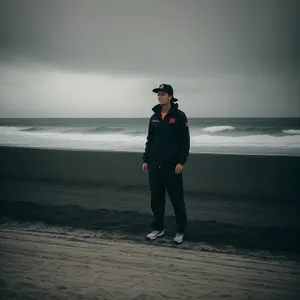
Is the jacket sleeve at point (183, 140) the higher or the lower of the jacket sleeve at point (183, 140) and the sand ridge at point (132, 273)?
the higher

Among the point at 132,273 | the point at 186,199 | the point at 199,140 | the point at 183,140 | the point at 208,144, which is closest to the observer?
the point at 132,273

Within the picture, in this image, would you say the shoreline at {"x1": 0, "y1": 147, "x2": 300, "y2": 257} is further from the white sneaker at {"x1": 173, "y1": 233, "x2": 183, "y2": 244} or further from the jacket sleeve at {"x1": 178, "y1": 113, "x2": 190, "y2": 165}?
the jacket sleeve at {"x1": 178, "y1": 113, "x2": 190, "y2": 165}

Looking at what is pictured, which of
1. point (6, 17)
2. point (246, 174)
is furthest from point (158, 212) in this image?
point (6, 17)

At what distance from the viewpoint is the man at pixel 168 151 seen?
129 inches

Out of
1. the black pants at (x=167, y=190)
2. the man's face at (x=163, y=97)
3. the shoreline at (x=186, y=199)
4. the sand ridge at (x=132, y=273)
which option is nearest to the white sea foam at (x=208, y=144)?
the shoreline at (x=186, y=199)

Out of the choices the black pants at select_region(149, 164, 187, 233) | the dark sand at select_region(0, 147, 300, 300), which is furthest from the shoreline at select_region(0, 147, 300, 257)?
the black pants at select_region(149, 164, 187, 233)

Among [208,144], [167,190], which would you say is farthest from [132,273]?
[208,144]

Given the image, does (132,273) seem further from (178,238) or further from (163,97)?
(163,97)

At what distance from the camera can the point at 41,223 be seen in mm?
4070

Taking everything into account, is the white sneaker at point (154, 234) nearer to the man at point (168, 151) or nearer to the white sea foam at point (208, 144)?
the man at point (168, 151)

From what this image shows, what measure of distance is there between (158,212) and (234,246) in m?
0.89

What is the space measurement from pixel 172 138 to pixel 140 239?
1.19 metres

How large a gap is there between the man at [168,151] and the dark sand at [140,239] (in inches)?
16.5

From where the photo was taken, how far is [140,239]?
3.46 m
